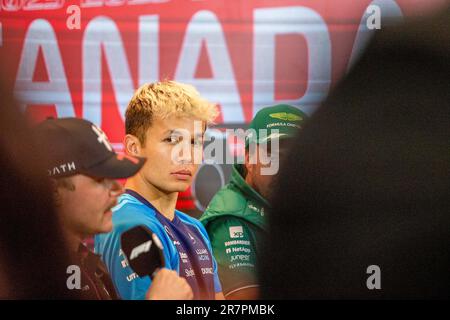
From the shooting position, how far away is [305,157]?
8.86ft

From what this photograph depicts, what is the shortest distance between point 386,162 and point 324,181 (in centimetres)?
20

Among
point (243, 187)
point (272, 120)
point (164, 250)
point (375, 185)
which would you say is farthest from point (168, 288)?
point (375, 185)

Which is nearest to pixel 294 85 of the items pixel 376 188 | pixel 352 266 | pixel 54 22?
pixel 376 188

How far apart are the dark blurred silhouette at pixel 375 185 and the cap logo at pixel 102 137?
55cm

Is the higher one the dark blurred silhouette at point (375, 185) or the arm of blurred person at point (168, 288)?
the dark blurred silhouette at point (375, 185)

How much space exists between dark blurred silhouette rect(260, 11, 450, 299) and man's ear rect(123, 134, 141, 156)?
1.50ft

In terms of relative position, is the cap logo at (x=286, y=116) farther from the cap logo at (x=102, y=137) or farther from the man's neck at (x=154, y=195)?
the cap logo at (x=102, y=137)

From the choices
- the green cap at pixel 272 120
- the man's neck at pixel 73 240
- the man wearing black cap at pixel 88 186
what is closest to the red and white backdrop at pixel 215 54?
the green cap at pixel 272 120

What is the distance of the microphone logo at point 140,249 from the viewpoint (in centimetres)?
255

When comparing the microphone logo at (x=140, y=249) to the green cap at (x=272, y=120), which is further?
the green cap at (x=272, y=120)

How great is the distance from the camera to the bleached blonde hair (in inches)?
103

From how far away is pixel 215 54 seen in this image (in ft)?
8.85

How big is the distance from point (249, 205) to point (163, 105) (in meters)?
0.42

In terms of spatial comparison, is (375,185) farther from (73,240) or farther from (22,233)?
(22,233)
